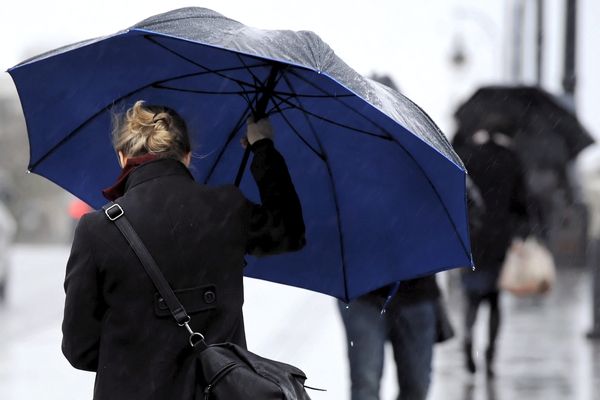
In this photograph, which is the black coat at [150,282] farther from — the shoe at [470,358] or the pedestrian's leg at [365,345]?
the shoe at [470,358]

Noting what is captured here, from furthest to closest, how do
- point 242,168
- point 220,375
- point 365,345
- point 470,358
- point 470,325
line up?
point 470,325 → point 470,358 → point 365,345 → point 242,168 → point 220,375

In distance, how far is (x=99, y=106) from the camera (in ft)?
14.5

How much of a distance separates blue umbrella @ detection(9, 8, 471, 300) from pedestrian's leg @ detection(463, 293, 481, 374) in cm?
525

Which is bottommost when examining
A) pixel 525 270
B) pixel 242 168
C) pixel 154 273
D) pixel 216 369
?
pixel 216 369

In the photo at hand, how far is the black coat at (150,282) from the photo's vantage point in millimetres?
3564

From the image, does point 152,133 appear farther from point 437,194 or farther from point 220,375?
point 437,194

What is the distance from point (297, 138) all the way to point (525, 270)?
5966mm

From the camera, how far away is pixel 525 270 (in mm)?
10109

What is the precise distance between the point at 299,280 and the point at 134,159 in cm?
103

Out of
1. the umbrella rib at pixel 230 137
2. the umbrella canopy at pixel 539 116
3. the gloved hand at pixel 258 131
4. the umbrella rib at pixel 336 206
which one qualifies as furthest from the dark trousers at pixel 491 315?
the gloved hand at pixel 258 131

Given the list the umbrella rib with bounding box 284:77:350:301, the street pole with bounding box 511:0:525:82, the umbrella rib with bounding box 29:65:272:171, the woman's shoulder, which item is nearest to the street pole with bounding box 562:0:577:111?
the street pole with bounding box 511:0:525:82

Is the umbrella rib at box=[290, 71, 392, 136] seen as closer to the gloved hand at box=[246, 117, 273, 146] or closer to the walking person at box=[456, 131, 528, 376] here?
the gloved hand at box=[246, 117, 273, 146]

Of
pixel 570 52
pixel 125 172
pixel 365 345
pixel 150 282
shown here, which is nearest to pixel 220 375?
pixel 150 282

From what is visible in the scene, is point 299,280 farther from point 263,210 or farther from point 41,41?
point 41,41
